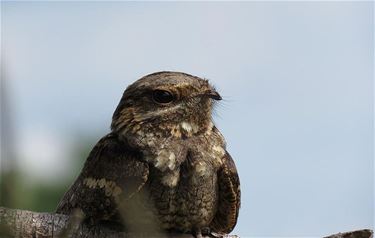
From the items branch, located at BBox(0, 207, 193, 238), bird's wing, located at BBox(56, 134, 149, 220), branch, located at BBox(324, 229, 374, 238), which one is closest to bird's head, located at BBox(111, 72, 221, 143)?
bird's wing, located at BBox(56, 134, 149, 220)

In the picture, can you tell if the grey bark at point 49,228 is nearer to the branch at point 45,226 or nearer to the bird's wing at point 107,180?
the branch at point 45,226

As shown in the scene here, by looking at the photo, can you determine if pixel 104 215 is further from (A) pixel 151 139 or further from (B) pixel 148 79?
(B) pixel 148 79

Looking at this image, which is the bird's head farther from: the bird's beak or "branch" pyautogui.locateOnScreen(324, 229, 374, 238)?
"branch" pyautogui.locateOnScreen(324, 229, 374, 238)

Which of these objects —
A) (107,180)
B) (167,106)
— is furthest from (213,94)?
(107,180)

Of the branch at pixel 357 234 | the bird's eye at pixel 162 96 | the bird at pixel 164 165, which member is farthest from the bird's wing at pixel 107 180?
the branch at pixel 357 234

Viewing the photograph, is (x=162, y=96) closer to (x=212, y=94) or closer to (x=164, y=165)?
(x=212, y=94)

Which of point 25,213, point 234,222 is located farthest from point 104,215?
point 234,222
